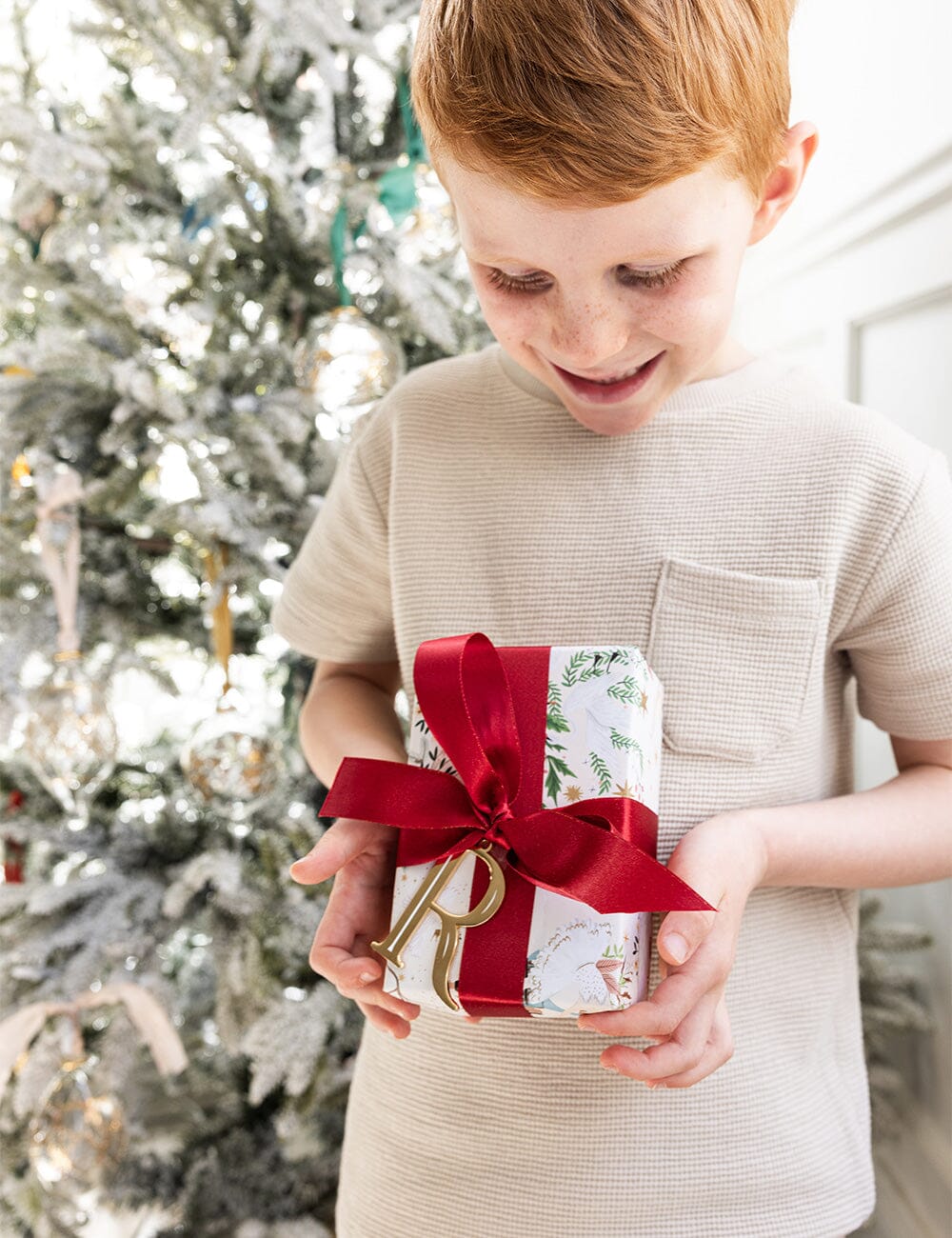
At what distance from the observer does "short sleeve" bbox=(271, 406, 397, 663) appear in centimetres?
90

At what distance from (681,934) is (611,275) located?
0.38 meters

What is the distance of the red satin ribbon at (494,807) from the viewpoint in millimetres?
613

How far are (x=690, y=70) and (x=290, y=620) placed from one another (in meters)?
0.53

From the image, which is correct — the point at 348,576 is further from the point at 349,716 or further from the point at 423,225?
the point at 423,225

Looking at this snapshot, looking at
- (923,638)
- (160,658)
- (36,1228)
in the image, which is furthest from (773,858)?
(36,1228)

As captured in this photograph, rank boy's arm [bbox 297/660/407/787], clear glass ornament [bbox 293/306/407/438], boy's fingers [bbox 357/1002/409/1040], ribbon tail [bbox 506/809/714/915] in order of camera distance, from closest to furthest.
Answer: ribbon tail [bbox 506/809/714/915] < boy's fingers [bbox 357/1002/409/1040] < boy's arm [bbox 297/660/407/787] < clear glass ornament [bbox 293/306/407/438]

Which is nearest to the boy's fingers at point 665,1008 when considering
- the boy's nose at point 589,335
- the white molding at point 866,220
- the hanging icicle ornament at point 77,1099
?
the boy's nose at point 589,335

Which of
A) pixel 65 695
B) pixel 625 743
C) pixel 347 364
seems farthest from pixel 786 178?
pixel 65 695

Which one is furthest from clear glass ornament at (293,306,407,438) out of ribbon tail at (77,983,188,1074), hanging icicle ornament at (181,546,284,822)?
ribbon tail at (77,983,188,1074)

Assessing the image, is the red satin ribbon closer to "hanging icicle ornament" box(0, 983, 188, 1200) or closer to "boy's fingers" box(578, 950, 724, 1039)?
"boy's fingers" box(578, 950, 724, 1039)

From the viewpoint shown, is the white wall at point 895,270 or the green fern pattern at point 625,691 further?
the white wall at point 895,270

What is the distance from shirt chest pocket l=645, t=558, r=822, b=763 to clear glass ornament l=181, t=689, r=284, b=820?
712mm

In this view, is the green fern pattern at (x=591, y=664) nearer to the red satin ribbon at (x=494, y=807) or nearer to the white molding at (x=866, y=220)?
the red satin ribbon at (x=494, y=807)

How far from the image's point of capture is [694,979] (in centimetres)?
63
